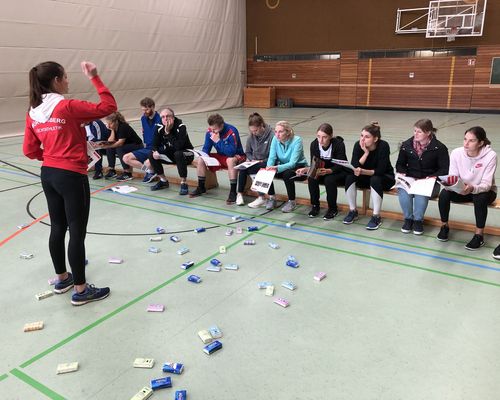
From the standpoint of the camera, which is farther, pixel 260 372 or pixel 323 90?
pixel 323 90

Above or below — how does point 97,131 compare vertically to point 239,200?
above

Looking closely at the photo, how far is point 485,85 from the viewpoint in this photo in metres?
13.4

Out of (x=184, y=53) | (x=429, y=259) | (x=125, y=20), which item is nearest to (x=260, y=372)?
(x=429, y=259)

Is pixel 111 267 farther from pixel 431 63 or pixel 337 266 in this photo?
pixel 431 63

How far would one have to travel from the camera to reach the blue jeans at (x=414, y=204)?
153 inches

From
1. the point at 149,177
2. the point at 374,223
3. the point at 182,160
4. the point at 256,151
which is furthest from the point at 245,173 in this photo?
the point at 149,177

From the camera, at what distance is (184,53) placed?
572 inches

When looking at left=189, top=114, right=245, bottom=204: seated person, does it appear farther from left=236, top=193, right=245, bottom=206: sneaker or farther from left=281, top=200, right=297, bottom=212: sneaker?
left=281, top=200, right=297, bottom=212: sneaker

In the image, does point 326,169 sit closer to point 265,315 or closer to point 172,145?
point 265,315

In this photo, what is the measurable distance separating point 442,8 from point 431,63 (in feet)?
5.51

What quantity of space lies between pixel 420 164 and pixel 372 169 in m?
0.45

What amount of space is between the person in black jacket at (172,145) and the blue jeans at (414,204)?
266 centimetres

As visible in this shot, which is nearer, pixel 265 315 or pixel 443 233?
pixel 265 315

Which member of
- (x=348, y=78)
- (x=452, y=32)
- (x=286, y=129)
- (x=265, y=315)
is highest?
(x=452, y=32)
